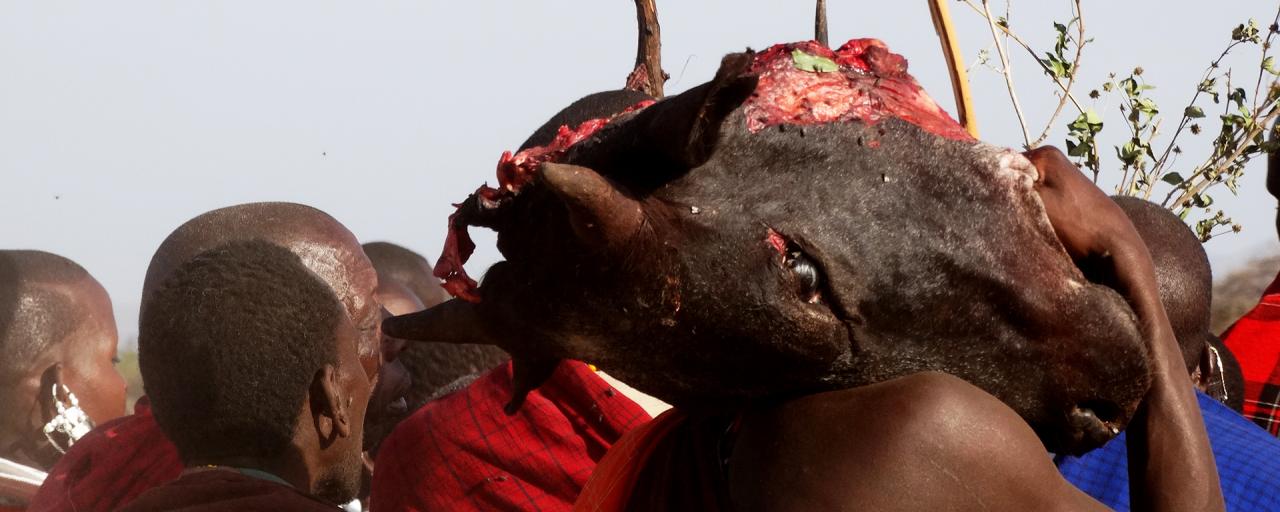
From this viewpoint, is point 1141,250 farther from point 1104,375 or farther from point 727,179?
point 727,179

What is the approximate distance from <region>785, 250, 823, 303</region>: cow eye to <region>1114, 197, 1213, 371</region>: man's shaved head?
1.79m

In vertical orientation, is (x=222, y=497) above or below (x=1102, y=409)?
below

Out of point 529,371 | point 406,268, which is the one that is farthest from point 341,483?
point 406,268

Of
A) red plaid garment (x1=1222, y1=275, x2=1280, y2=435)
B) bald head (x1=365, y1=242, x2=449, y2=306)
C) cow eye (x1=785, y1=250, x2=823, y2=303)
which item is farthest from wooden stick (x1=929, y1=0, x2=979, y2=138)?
bald head (x1=365, y1=242, x2=449, y2=306)

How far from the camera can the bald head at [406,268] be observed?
7.31 m

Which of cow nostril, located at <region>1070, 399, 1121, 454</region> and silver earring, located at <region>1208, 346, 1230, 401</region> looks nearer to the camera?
cow nostril, located at <region>1070, 399, 1121, 454</region>

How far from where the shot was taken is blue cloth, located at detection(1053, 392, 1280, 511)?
2781 mm

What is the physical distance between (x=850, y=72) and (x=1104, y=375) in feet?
1.76

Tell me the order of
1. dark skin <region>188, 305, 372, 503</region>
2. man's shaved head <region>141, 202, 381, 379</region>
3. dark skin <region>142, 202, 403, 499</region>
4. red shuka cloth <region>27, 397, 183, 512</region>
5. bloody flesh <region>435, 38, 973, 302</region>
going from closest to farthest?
bloody flesh <region>435, 38, 973, 302</region> → dark skin <region>188, 305, 372, 503</region> → red shuka cloth <region>27, 397, 183, 512</region> → dark skin <region>142, 202, 403, 499</region> → man's shaved head <region>141, 202, 381, 379</region>

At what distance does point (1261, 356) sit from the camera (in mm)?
4824

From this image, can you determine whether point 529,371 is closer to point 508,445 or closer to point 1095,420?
point 1095,420

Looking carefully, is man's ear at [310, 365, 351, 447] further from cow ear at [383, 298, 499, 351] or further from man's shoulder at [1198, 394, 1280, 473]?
man's shoulder at [1198, 394, 1280, 473]

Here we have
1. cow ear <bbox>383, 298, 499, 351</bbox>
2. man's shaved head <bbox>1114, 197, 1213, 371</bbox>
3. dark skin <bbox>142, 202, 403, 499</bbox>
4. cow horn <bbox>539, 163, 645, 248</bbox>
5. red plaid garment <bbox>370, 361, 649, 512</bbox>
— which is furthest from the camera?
dark skin <bbox>142, 202, 403, 499</bbox>

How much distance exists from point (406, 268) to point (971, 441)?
582cm
